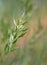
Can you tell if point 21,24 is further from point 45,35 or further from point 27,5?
point 45,35

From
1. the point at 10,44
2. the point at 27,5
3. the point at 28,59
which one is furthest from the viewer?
the point at 28,59

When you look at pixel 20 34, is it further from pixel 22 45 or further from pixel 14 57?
pixel 22 45

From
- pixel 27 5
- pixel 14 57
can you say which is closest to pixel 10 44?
pixel 27 5

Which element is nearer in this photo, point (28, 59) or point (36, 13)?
point (28, 59)

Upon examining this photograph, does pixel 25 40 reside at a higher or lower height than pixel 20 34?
lower

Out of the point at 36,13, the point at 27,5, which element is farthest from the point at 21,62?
the point at 36,13

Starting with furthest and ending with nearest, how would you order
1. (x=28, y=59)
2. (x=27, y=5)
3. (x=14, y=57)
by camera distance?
(x=28, y=59)
(x=14, y=57)
(x=27, y=5)

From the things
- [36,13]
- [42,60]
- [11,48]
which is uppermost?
[11,48]
